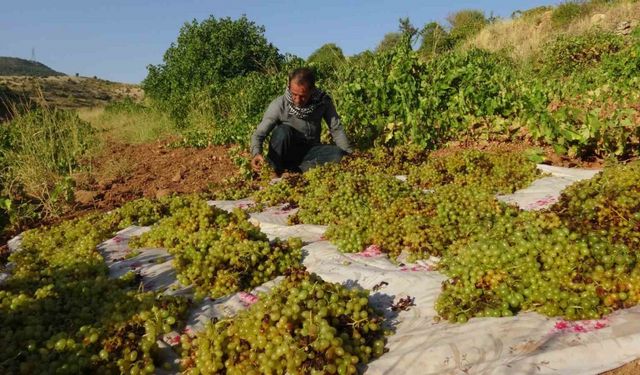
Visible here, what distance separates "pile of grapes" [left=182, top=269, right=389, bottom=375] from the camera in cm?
257

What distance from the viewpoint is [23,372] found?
268cm

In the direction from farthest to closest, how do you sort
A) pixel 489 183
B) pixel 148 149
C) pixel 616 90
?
pixel 148 149
pixel 616 90
pixel 489 183

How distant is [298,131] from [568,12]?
1873cm

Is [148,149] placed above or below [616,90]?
below

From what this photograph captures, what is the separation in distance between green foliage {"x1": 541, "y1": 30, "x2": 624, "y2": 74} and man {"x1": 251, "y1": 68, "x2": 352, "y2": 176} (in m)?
9.90

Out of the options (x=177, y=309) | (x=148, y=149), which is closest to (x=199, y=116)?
(x=148, y=149)

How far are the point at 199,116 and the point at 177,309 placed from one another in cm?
1217

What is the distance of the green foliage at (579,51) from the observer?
14.6m

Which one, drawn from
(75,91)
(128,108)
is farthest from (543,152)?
(75,91)

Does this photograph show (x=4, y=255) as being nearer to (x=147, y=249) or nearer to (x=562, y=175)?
(x=147, y=249)

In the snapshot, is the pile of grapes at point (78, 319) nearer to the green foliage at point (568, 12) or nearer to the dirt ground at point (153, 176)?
the dirt ground at point (153, 176)

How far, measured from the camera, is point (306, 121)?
7.52m

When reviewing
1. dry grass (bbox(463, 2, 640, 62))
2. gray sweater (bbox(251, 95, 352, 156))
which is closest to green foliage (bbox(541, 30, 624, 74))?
dry grass (bbox(463, 2, 640, 62))

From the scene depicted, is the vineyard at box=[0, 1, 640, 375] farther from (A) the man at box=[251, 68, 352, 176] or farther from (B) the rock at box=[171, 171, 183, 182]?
(A) the man at box=[251, 68, 352, 176]
